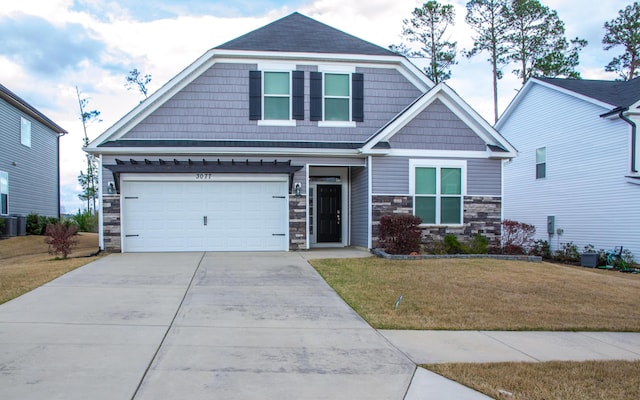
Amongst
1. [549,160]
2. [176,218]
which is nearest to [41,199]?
→ [176,218]

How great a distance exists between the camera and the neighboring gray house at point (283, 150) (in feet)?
44.7

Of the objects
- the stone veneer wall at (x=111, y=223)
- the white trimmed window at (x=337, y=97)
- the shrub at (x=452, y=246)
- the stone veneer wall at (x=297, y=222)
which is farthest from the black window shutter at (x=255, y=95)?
the shrub at (x=452, y=246)

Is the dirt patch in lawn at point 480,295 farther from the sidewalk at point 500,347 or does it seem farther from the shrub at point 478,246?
the shrub at point 478,246

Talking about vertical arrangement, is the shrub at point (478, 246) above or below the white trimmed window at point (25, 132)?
below

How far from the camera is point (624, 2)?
27297 millimetres

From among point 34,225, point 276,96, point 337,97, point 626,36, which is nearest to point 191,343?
point 276,96

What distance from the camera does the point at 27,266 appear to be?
11.1 metres

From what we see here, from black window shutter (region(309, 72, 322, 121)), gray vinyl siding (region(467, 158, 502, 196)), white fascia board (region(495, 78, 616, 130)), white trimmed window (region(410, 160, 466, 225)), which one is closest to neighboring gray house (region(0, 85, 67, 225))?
black window shutter (region(309, 72, 322, 121))

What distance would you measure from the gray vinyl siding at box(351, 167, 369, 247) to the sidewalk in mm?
7758

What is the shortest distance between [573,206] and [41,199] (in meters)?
23.6

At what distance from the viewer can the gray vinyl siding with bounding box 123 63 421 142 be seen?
46.2 ft

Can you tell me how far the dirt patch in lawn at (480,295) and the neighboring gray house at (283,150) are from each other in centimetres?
258

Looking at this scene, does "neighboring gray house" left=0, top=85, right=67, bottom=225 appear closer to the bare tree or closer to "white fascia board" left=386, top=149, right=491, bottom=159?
the bare tree

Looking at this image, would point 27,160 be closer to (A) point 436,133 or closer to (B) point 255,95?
(B) point 255,95
